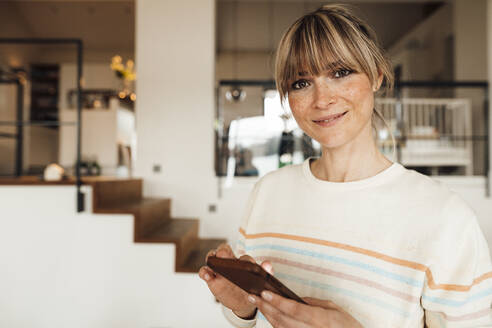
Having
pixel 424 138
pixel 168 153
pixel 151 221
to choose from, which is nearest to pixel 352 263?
pixel 151 221

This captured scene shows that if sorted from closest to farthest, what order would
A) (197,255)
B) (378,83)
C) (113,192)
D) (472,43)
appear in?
1. (378,83)
2. (113,192)
3. (197,255)
4. (472,43)

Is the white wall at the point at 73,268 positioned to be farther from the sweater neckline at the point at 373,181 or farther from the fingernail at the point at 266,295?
the fingernail at the point at 266,295

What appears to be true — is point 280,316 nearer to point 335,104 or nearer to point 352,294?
point 352,294

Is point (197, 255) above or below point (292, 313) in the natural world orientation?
below

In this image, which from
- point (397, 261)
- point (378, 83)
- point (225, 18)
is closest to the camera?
point (397, 261)

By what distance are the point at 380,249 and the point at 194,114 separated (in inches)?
121

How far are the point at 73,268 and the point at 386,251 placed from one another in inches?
93.3

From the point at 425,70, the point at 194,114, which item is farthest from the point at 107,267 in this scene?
the point at 425,70

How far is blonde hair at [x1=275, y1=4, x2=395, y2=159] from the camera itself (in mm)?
701

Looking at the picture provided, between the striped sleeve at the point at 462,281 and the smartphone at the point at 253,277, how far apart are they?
Answer: 0.96 feet

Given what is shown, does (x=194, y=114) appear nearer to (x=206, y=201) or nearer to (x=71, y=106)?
(x=206, y=201)

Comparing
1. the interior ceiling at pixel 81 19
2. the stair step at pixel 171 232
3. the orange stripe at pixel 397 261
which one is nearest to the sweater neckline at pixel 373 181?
the orange stripe at pixel 397 261

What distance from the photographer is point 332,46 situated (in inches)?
27.5

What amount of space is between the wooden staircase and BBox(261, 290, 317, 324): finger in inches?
76.0
